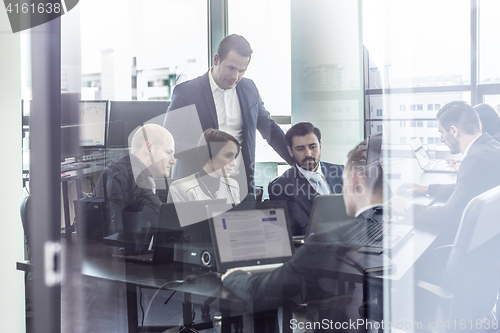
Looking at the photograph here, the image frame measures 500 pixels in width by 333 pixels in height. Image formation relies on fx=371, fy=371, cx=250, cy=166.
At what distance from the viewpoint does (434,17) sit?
1.55 metres

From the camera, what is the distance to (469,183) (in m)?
1.50

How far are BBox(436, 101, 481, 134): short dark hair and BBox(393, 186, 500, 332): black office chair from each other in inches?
11.1

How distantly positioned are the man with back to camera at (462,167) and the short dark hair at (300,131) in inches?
22.9

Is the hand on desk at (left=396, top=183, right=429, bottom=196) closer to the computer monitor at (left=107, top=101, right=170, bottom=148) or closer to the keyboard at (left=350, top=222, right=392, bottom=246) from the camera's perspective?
the keyboard at (left=350, top=222, right=392, bottom=246)

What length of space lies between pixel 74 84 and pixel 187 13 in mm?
734

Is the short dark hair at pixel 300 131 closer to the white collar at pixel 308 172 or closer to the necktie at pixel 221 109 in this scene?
the white collar at pixel 308 172

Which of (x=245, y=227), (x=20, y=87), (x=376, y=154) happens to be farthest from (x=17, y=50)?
(x=376, y=154)

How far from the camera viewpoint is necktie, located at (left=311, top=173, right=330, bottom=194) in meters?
1.90

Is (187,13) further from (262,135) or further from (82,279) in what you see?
(82,279)

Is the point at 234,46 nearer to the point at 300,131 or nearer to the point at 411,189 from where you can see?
the point at 300,131

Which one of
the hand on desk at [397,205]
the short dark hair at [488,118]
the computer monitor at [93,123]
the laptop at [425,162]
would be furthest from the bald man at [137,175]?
the short dark hair at [488,118]

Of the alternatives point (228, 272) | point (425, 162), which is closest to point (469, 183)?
point (425, 162)

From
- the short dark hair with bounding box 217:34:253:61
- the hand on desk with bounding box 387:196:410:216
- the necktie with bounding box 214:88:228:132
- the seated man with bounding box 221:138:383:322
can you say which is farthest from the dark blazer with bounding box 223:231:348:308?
the short dark hair with bounding box 217:34:253:61

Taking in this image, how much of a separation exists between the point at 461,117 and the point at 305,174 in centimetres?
77
